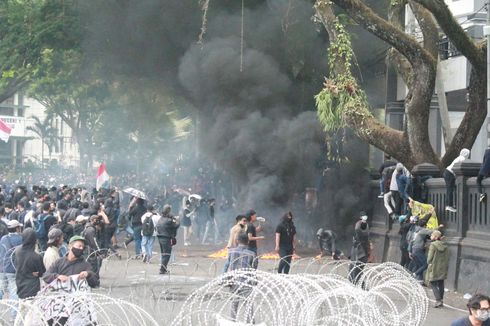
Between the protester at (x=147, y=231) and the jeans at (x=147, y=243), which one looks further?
the jeans at (x=147, y=243)

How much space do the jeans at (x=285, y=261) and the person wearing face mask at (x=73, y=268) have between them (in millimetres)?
6895

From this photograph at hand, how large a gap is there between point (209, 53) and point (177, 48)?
282 centimetres

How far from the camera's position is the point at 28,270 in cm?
1041

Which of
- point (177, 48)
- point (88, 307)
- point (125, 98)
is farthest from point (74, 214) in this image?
point (125, 98)

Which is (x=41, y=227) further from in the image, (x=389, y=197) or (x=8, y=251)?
(x=389, y=197)

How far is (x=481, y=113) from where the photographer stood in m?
19.7

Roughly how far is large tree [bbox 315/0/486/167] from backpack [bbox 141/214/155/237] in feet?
15.0

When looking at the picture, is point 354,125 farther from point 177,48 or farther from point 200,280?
point 177,48

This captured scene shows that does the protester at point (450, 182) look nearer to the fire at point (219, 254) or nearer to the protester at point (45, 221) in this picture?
the fire at point (219, 254)

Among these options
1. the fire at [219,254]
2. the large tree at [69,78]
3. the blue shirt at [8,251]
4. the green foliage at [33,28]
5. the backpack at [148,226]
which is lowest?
the fire at [219,254]

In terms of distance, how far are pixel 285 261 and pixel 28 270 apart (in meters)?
6.48

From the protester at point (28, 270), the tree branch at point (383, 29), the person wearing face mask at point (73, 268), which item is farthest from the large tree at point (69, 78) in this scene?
the person wearing face mask at point (73, 268)

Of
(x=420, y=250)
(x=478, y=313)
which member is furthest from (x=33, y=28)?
(x=478, y=313)

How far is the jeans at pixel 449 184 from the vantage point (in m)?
17.8
